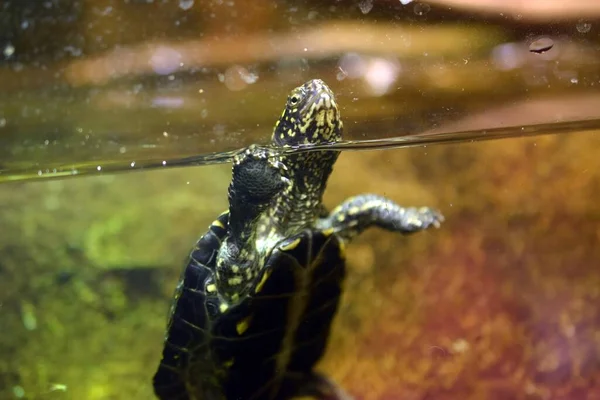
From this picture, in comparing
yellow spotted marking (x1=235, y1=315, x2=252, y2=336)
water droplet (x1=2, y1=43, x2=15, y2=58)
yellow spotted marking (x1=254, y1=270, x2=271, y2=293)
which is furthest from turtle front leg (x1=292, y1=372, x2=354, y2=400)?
water droplet (x1=2, y1=43, x2=15, y2=58)

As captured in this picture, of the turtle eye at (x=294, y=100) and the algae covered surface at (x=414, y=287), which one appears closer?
the turtle eye at (x=294, y=100)

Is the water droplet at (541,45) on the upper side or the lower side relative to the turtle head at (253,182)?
upper

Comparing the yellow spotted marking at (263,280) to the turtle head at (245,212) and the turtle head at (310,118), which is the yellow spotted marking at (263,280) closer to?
the turtle head at (245,212)

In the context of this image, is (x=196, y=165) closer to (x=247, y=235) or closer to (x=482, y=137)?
(x=247, y=235)

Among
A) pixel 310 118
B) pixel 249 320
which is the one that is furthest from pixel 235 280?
pixel 310 118

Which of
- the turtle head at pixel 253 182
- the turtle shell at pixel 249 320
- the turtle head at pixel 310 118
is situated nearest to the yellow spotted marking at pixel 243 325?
the turtle shell at pixel 249 320

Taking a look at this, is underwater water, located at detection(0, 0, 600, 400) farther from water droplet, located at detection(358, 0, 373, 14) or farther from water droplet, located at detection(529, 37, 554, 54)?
water droplet, located at detection(529, 37, 554, 54)

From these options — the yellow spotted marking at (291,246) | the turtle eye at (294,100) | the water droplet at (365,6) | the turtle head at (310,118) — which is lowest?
the yellow spotted marking at (291,246)
